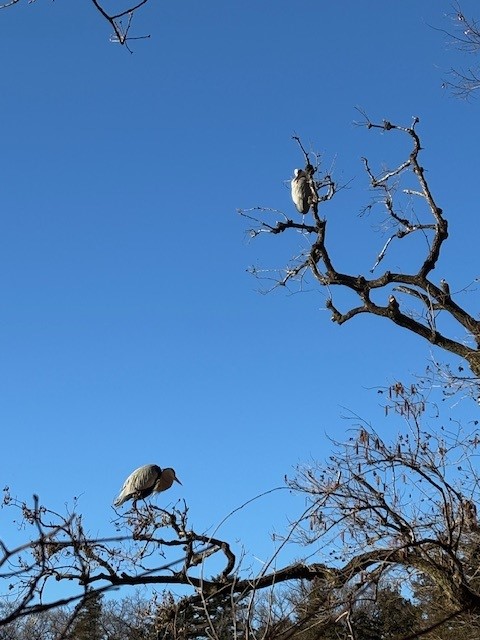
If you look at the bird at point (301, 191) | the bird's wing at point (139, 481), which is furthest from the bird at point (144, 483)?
the bird at point (301, 191)

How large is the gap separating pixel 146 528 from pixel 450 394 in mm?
3587

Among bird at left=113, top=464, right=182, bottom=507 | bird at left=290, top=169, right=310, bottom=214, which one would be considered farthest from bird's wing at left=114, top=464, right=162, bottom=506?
bird at left=290, top=169, right=310, bottom=214

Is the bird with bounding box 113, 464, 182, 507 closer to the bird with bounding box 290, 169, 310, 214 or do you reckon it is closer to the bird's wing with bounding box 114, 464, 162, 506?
the bird's wing with bounding box 114, 464, 162, 506

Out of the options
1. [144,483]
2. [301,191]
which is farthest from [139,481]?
[301,191]

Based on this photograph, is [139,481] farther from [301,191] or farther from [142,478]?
[301,191]

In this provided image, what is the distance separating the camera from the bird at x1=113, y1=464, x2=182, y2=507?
870 centimetres

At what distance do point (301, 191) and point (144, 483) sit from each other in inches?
151

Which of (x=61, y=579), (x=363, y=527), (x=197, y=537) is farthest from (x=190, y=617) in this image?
(x=363, y=527)

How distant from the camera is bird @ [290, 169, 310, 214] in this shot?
335 inches

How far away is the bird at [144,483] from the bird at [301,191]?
357 centimetres

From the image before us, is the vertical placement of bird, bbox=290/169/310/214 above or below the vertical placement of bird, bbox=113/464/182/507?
above

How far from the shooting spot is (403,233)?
866 cm

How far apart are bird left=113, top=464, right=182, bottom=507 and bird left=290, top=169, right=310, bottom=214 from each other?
3.57 metres

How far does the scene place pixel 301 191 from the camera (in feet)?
28.0
